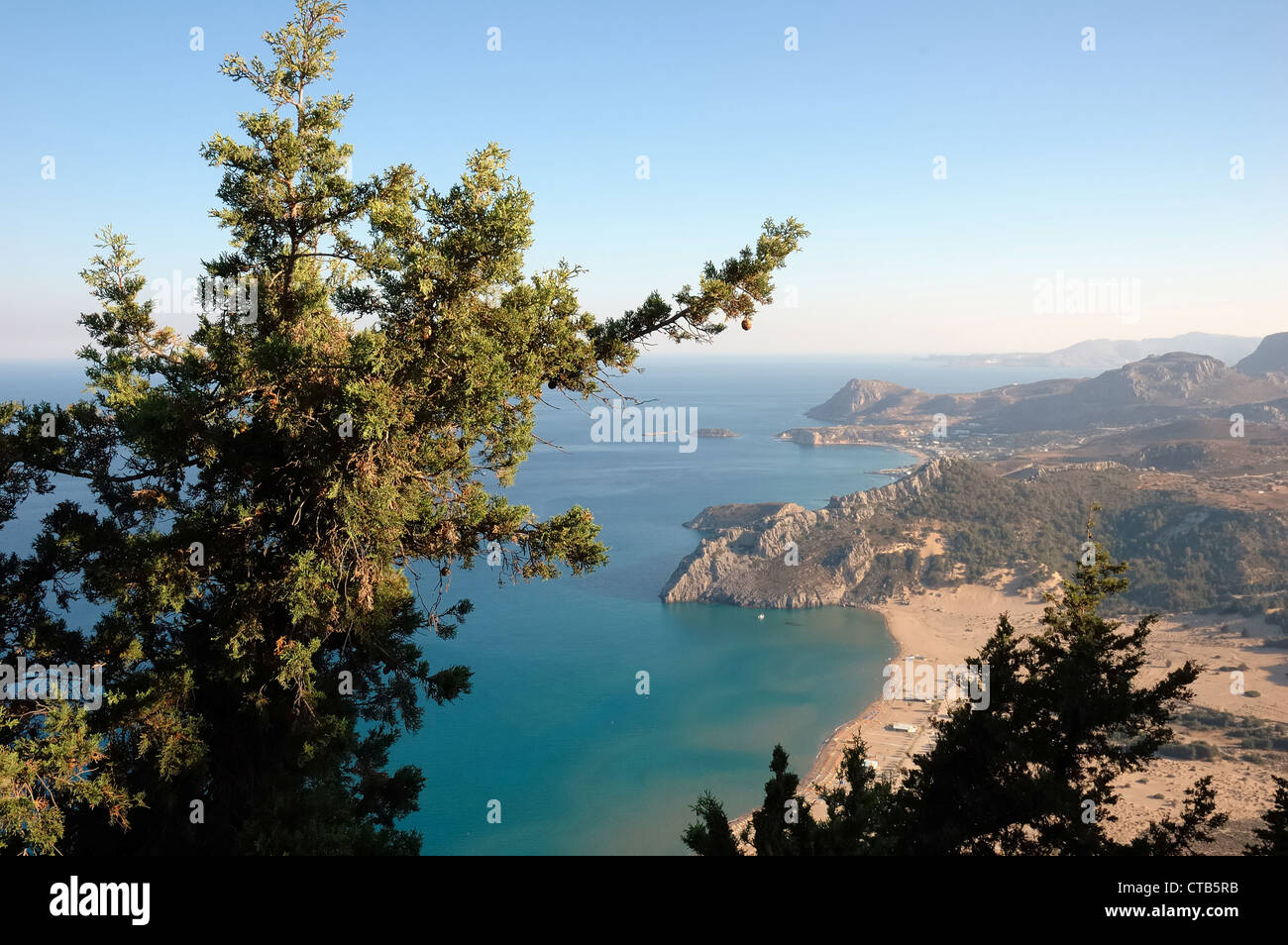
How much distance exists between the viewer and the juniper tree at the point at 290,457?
24.7ft

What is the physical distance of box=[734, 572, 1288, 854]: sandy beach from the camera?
106ft

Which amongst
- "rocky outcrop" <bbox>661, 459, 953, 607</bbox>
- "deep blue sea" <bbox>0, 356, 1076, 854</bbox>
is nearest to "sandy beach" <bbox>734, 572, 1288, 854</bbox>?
"deep blue sea" <bbox>0, 356, 1076, 854</bbox>

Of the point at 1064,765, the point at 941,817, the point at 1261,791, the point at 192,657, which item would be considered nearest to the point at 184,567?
the point at 192,657

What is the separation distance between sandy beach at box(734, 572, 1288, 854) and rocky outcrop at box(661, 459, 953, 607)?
5.31 metres

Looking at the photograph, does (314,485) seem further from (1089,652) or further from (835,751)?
(835,751)

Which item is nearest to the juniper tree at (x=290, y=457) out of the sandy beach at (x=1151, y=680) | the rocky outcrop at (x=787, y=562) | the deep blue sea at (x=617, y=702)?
the deep blue sea at (x=617, y=702)

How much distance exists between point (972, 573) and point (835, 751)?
1316 inches

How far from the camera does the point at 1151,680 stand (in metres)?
45.6

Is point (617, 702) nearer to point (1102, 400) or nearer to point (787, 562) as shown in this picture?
point (787, 562)

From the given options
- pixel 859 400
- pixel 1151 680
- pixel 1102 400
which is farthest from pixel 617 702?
pixel 859 400

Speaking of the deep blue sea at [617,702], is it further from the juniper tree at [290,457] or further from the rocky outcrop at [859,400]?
the rocky outcrop at [859,400]

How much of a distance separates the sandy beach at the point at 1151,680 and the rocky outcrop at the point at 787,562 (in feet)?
17.4

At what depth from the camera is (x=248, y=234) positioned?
8789 millimetres

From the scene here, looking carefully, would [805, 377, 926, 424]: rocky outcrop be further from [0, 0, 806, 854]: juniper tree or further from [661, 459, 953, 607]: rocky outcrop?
[0, 0, 806, 854]: juniper tree
